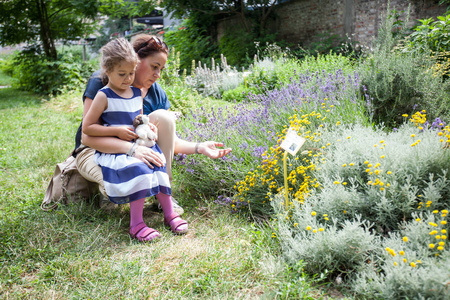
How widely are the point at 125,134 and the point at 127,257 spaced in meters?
0.79

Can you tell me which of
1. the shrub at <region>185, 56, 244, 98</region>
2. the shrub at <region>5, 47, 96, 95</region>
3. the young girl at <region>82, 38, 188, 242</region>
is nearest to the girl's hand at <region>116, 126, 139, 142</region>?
the young girl at <region>82, 38, 188, 242</region>

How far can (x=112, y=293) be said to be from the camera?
1.70 meters

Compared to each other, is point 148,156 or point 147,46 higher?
point 147,46

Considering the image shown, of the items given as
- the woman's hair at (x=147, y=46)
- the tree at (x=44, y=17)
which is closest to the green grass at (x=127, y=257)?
the woman's hair at (x=147, y=46)

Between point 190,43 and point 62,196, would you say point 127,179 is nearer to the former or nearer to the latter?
point 62,196

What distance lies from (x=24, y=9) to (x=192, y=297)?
10.9m

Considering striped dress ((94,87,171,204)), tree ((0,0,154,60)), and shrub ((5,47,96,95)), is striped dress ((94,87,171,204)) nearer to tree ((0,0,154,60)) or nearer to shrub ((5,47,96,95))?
shrub ((5,47,96,95))

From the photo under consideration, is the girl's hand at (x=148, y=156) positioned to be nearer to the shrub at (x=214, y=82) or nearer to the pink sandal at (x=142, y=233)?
the pink sandal at (x=142, y=233)

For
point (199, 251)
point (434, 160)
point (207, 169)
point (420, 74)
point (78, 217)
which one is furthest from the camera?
point (420, 74)

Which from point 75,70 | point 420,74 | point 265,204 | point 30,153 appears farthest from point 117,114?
point 75,70

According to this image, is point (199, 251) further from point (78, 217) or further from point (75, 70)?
point (75, 70)

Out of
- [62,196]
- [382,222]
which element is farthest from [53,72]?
[382,222]

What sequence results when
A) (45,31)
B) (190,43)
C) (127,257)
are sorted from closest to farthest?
(127,257) < (45,31) < (190,43)

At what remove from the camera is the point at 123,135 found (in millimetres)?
2270
